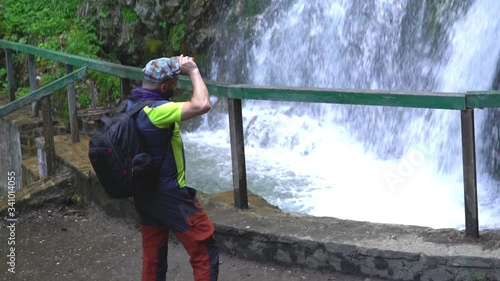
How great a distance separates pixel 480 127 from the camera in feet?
30.9

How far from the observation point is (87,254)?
5.91 m

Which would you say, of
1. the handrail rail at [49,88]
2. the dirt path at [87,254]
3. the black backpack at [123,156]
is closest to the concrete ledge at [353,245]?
the dirt path at [87,254]

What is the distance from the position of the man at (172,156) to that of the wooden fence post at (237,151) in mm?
944

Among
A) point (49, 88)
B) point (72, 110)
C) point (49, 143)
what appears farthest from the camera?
point (72, 110)

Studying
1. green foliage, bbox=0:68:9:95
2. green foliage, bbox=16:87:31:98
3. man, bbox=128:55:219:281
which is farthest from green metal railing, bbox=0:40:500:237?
green foliage, bbox=0:68:9:95

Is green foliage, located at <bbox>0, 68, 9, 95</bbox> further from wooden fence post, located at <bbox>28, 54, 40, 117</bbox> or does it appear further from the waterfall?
the waterfall

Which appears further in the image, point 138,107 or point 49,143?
point 49,143

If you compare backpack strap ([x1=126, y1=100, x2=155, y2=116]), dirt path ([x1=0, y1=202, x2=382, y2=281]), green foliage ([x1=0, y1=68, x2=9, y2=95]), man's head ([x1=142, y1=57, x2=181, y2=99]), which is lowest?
dirt path ([x1=0, y1=202, x2=382, y2=281])

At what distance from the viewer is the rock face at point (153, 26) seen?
12.1m

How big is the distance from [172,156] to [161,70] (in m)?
0.46

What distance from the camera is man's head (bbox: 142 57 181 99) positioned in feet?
14.1

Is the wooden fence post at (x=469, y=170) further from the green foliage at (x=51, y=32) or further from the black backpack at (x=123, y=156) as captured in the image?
the green foliage at (x=51, y=32)

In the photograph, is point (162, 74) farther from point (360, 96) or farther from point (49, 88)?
point (49, 88)

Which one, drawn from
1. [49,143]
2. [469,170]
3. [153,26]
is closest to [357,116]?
[153,26]
